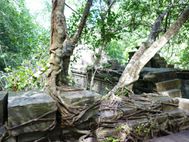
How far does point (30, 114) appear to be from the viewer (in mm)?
1534

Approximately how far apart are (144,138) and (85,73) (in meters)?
5.23

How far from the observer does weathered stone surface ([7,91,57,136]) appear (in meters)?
1.49

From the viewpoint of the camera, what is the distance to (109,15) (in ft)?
17.1

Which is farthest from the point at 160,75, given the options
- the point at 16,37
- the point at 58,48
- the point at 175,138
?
the point at 16,37

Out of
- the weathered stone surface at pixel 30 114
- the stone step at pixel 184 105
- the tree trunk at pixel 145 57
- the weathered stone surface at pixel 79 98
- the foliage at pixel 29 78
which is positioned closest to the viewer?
the weathered stone surface at pixel 30 114

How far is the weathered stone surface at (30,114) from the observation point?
1.49 m

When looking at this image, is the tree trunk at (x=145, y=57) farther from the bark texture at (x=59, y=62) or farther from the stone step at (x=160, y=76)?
the bark texture at (x=59, y=62)

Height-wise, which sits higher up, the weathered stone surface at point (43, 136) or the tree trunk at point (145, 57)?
the tree trunk at point (145, 57)

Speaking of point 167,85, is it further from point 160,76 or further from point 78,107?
point 78,107

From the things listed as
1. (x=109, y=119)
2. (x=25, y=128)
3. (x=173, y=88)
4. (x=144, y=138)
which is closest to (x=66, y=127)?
(x=25, y=128)

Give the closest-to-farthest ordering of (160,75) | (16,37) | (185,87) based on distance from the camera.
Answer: (160,75), (185,87), (16,37)

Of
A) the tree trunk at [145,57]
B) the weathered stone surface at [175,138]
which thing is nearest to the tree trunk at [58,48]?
the weathered stone surface at [175,138]

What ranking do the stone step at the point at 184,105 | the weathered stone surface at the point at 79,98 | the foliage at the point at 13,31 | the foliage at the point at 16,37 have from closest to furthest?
the weathered stone surface at the point at 79,98
the stone step at the point at 184,105
the foliage at the point at 16,37
the foliage at the point at 13,31

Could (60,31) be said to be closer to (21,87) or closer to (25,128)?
(21,87)
